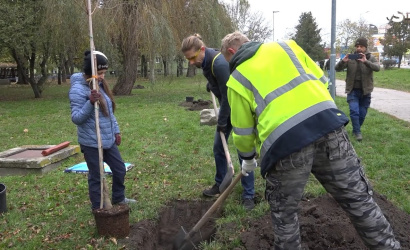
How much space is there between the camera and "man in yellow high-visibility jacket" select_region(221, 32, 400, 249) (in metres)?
2.43

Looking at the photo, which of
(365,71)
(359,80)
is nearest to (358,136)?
(359,80)

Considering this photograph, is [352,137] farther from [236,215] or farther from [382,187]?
[236,215]

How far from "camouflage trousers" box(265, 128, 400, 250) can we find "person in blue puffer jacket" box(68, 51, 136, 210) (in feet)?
6.51

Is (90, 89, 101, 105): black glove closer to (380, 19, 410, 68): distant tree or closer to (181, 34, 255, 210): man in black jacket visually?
(181, 34, 255, 210): man in black jacket

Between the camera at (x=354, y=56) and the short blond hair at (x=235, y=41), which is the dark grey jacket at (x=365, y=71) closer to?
the camera at (x=354, y=56)

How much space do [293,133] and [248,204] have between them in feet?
6.87

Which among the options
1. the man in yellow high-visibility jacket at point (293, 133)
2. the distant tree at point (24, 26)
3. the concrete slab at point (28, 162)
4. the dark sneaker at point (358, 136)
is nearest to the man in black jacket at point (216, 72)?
the man in yellow high-visibility jacket at point (293, 133)

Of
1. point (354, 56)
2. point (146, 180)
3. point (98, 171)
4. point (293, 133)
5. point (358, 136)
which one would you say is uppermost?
point (354, 56)

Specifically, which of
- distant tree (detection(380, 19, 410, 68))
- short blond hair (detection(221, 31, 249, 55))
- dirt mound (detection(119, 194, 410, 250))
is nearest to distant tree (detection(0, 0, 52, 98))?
dirt mound (detection(119, 194, 410, 250))

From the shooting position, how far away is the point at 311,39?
1981 inches

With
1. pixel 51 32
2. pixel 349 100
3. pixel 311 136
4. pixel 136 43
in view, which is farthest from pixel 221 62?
pixel 51 32

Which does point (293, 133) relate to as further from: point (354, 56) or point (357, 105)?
point (354, 56)

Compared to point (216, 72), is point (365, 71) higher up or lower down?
lower down

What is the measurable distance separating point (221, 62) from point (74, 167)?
337cm
